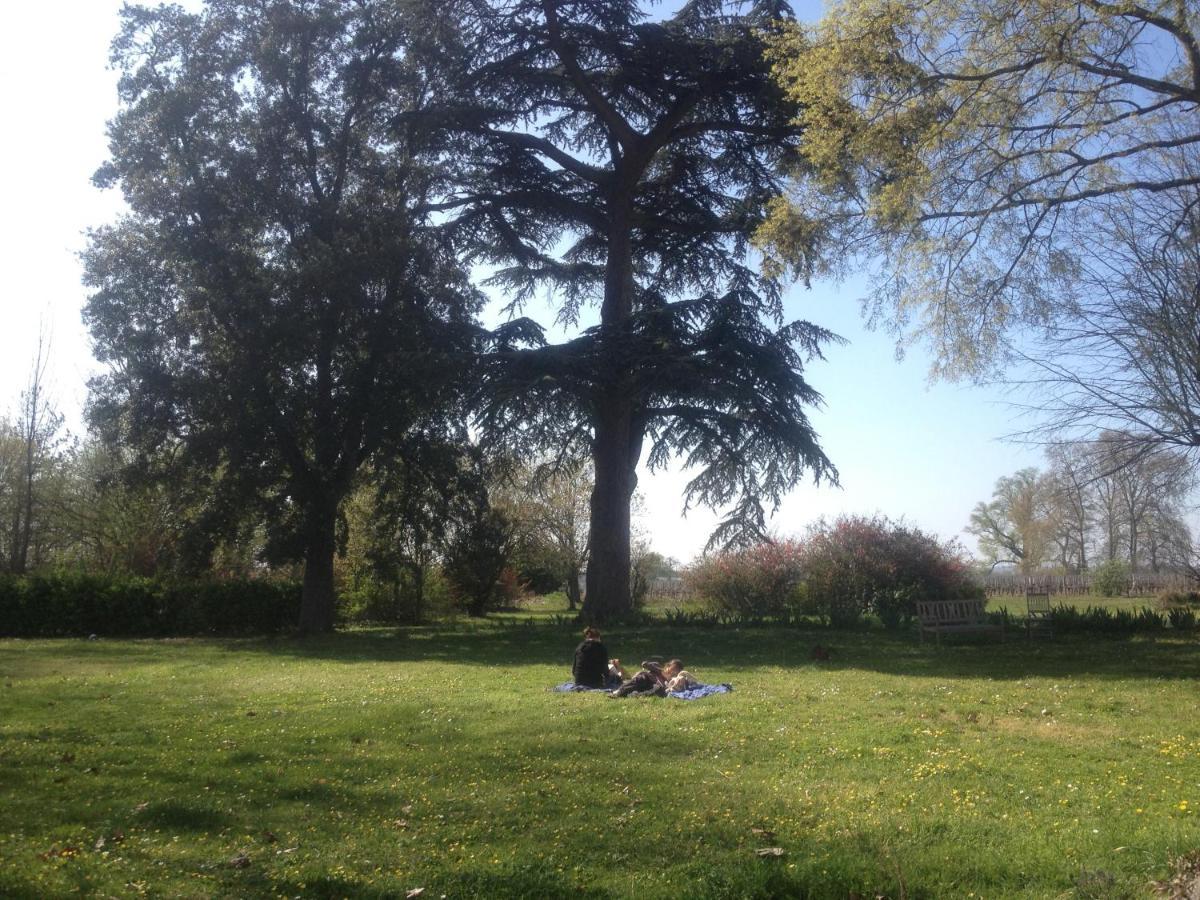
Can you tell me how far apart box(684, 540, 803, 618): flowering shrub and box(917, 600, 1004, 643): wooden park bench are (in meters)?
7.47

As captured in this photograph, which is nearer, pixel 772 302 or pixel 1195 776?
pixel 1195 776

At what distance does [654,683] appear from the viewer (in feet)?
40.7

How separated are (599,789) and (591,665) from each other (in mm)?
6002

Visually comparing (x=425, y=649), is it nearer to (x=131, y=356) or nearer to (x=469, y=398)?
(x=469, y=398)

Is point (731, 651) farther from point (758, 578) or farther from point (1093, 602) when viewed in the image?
point (1093, 602)

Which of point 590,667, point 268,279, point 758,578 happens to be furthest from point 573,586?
point 590,667

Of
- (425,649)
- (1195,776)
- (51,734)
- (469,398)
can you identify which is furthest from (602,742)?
(469,398)

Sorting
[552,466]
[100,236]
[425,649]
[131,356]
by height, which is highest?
[100,236]

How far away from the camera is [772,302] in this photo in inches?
907

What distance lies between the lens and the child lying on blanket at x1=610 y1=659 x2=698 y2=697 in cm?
1222

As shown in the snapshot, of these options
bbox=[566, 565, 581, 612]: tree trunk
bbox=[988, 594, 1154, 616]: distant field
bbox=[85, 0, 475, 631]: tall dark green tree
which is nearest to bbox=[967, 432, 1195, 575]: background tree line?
bbox=[988, 594, 1154, 616]: distant field

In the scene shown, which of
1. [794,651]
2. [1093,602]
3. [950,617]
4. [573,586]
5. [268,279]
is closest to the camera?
[794,651]

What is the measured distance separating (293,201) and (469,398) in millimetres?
7385

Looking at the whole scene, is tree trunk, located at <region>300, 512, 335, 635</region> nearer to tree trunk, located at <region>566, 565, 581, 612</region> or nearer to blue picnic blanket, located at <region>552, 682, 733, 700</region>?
blue picnic blanket, located at <region>552, 682, 733, 700</region>
